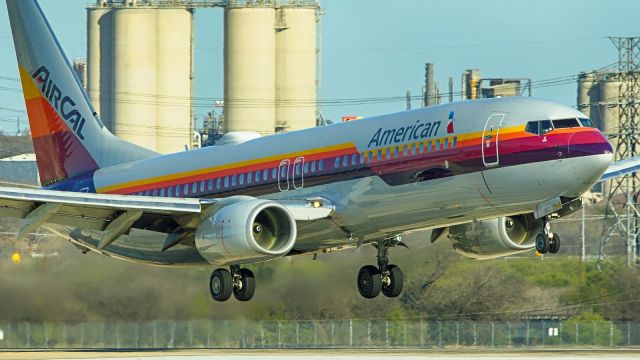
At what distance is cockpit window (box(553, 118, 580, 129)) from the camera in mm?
36250

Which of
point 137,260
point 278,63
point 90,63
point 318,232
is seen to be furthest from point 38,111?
point 90,63

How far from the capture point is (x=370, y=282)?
43.8 metres

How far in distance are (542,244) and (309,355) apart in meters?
14.1

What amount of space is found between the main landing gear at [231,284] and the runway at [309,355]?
3.19 metres

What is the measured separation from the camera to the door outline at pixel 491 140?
36750 mm

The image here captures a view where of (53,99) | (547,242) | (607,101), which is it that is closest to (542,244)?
(547,242)

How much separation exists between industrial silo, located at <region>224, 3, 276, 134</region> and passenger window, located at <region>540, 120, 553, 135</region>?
86098mm

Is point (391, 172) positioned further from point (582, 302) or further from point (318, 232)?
point (582, 302)

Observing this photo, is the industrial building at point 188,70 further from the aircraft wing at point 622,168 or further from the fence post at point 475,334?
the aircraft wing at point 622,168

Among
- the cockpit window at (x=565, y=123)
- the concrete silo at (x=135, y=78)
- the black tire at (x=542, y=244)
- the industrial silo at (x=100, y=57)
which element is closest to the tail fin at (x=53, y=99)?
the black tire at (x=542, y=244)

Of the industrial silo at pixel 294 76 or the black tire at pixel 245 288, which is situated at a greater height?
the industrial silo at pixel 294 76

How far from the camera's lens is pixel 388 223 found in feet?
129

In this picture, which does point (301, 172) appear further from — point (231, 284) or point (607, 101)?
point (607, 101)

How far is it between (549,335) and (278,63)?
6645cm
